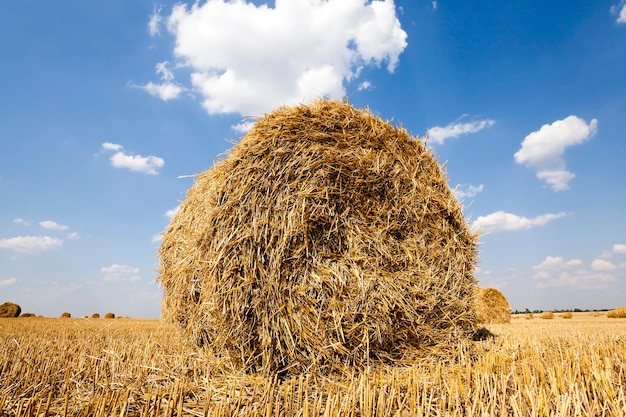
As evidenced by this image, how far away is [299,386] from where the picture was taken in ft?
8.75

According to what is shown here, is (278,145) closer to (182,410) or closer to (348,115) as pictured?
(348,115)

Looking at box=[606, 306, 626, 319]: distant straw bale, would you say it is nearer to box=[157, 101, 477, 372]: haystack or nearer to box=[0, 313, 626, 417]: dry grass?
box=[0, 313, 626, 417]: dry grass

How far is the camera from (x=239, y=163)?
370 cm

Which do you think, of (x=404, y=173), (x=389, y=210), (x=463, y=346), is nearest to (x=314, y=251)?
(x=389, y=210)

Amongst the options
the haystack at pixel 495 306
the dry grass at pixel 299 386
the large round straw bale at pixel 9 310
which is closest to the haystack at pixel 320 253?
the dry grass at pixel 299 386

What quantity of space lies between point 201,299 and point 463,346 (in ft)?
8.40

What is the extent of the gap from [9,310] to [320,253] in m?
16.0

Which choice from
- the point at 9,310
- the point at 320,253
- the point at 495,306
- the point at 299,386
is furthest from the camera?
the point at 9,310

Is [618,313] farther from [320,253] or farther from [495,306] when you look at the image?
[320,253]

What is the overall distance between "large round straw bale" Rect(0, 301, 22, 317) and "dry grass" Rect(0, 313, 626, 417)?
12.5 metres

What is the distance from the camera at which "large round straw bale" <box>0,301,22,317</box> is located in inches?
581

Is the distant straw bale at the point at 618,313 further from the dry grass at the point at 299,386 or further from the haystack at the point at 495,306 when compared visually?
the dry grass at the point at 299,386

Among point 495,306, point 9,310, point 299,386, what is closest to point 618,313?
point 495,306

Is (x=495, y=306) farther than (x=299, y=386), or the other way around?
(x=495, y=306)
